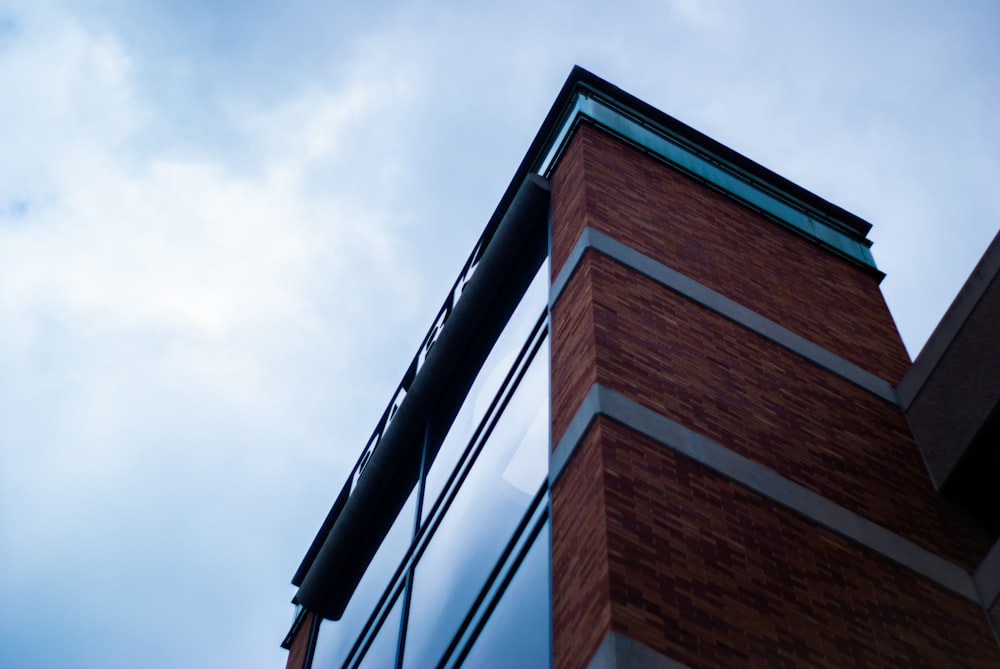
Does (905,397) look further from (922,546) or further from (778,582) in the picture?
(778,582)

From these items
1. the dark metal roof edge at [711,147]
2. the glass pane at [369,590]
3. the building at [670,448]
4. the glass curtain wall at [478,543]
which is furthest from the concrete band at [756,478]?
the dark metal roof edge at [711,147]

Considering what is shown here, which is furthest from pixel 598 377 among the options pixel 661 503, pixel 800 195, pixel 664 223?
pixel 800 195

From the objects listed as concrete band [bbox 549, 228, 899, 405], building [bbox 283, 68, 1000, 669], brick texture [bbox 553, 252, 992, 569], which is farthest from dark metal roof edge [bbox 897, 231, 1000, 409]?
brick texture [bbox 553, 252, 992, 569]

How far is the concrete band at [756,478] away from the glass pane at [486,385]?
10.6ft

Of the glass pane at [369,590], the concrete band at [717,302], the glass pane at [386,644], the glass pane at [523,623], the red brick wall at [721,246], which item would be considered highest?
the red brick wall at [721,246]

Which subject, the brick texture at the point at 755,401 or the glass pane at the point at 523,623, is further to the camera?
the brick texture at the point at 755,401

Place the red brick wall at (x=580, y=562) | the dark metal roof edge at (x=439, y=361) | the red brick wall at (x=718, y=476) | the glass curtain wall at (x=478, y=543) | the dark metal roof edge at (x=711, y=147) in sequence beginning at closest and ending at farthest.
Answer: the red brick wall at (x=580, y=562)
the red brick wall at (x=718, y=476)
the glass curtain wall at (x=478, y=543)
the dark metal roof edge at (x=439, y=361)
the dark metal roof edge at (x=711, y=147)

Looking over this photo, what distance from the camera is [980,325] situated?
420 inches

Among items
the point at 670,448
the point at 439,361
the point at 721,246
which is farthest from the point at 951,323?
the point at 439,361

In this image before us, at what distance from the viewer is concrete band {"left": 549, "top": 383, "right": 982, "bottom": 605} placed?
29.5 feet

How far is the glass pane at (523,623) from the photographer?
27.1 ft

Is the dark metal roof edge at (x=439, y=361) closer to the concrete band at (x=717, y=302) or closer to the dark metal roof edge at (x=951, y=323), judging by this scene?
the concrete band at (x=717, y=302)

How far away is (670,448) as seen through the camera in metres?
8.97

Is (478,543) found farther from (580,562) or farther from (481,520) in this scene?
(580,562)
